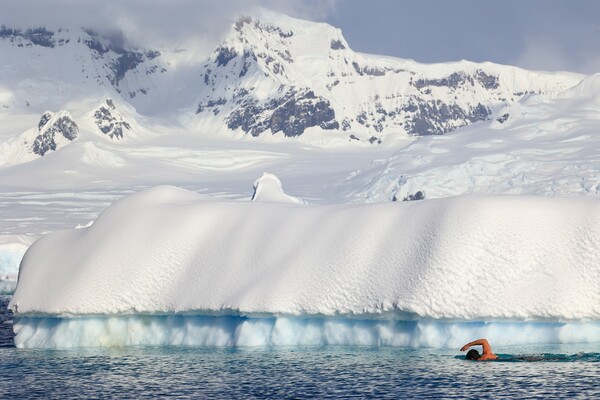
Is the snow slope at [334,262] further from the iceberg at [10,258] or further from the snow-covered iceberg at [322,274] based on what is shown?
the iceberg at [10,258]

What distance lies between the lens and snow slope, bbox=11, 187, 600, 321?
43.8 metres

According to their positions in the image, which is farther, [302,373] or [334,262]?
[334,262]

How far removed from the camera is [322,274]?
46.7 metres

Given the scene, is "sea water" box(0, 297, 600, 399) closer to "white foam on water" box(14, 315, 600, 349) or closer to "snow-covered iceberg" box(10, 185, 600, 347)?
"white foam on water" box(14, 315, 600, 349)

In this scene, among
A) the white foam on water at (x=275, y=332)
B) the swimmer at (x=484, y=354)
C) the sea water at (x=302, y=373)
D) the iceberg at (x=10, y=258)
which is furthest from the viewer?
the iceberg at (x=10, y=258)

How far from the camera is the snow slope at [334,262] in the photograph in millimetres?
43750

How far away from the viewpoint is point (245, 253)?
4962cm

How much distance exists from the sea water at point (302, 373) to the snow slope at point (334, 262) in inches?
68.4

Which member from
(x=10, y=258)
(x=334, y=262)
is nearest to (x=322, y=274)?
(x=334, y=262)

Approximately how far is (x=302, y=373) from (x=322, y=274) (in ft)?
24.3

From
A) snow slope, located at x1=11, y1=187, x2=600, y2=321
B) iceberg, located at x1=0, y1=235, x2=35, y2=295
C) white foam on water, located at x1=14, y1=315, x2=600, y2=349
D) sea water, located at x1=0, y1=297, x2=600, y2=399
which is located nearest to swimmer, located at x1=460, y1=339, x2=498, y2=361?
sea water, located at x1=0, y1=297, x2=600, y2=399

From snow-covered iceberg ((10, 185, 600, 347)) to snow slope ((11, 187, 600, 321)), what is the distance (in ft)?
0.21

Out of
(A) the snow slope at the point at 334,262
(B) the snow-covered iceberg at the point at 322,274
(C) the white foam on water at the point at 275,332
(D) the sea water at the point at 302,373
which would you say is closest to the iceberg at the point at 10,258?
(A) the snow slope at the point at 334,262

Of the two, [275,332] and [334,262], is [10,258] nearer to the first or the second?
[275,332]
